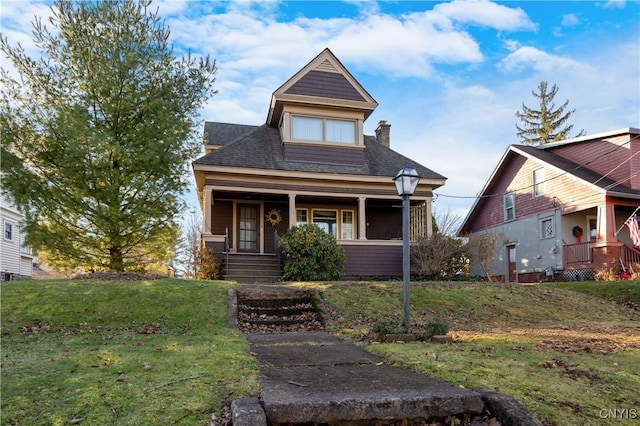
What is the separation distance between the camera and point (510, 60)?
15891 millimetres

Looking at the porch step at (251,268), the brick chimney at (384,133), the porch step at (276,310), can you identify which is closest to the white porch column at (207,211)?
the porch step at (251,268)

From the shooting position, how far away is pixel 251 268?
15375 millimetres

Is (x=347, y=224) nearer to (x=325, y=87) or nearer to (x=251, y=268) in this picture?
(x=251, y=268)

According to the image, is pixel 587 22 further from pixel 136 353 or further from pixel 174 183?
pixel 136 353

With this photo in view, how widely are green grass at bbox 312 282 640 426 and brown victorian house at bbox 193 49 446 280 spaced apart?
516 cm

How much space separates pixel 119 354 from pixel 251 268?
10037 millimetres

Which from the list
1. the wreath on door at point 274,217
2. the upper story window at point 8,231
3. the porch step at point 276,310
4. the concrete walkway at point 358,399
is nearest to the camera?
the concrete walkway at point 358,399

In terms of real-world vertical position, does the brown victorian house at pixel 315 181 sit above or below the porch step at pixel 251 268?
above

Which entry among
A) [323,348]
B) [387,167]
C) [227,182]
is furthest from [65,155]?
[387,167]

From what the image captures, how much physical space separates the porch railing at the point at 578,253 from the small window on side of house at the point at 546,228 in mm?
1264

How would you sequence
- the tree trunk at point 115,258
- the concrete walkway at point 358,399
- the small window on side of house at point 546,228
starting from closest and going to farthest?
1. the concrete walkway at point 358,399
2. the tree trunk at point 115,258
3. the small window on side of house at point 546,228

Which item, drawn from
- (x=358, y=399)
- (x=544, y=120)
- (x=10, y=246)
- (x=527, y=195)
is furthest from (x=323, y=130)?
(x=544, y=120)

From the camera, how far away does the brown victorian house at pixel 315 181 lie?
15828mm

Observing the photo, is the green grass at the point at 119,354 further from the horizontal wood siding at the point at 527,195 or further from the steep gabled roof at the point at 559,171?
the steep gabled roof at the point at 559,171
